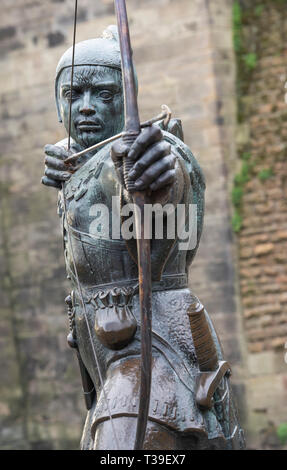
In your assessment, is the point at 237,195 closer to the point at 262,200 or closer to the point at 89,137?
the point at 262,200

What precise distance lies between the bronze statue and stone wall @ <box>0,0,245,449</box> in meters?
6.70

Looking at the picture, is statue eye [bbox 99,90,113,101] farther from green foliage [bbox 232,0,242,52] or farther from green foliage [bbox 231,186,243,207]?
green foliage [bbox 232,0,242,52]

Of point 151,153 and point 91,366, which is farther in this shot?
point 91,366

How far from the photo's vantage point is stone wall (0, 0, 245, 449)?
10266mm

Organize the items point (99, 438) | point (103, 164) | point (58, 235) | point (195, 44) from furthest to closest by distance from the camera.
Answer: point (58, 235) → point (195, 44) → point (103, 164) → point (99, 438)

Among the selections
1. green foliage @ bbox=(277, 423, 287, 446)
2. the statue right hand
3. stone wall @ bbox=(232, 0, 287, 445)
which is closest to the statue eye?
the statue right hand

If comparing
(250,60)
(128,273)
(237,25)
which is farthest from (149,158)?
(237,25)

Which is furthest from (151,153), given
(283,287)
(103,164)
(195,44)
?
(195,44)

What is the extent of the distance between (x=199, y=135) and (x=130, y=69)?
7740 millimetres

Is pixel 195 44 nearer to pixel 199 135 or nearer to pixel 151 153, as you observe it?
pixel 199 135

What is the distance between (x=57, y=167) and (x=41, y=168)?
8.14 m

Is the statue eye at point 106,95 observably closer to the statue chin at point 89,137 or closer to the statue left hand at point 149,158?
the statue chin at point 89,137

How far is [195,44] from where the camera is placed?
34.5ft

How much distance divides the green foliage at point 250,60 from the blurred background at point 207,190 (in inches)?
0.5
